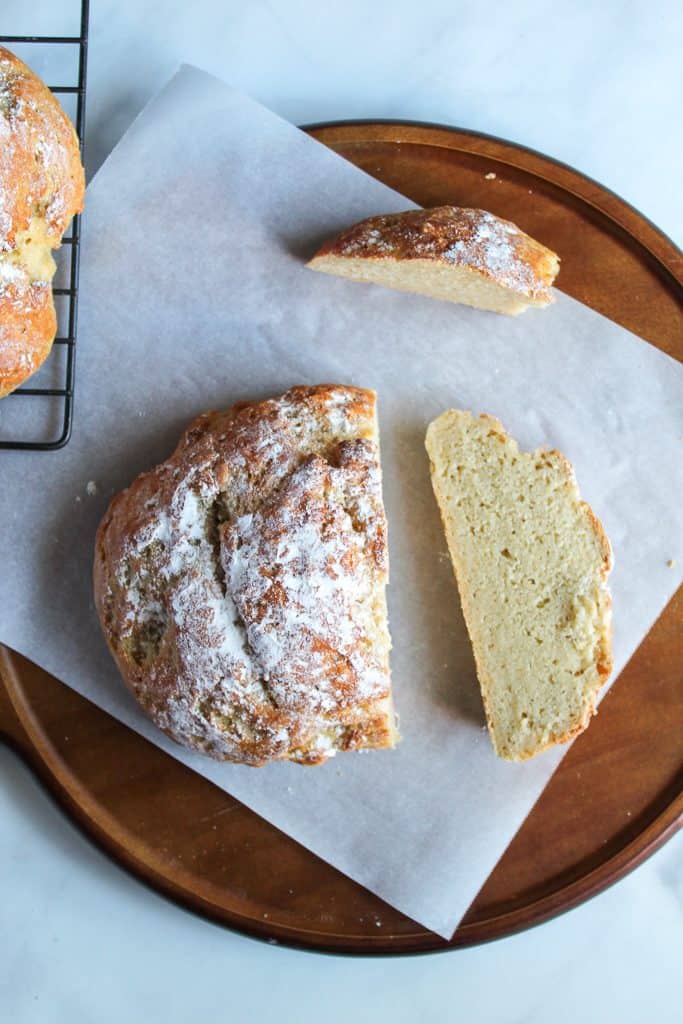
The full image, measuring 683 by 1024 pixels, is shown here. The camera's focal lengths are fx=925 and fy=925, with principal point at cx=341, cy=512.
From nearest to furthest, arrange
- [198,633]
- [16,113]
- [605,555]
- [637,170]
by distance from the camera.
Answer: [16,113]
[198,633]
[605,555]
[637,170]

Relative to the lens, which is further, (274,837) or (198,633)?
(274,837)

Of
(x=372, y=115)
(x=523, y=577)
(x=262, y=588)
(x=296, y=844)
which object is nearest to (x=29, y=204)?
(x=262, y=588)

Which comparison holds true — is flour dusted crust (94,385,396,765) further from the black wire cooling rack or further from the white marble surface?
the white marble surface

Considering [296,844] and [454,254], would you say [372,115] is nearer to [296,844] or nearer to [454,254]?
[454,254]

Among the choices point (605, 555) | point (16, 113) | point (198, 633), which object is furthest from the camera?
point (605, 555)

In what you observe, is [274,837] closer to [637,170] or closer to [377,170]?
[377,170]

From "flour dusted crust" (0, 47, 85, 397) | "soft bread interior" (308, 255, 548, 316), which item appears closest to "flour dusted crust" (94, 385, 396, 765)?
"soft bread interior" (308, 255, 548, 316)

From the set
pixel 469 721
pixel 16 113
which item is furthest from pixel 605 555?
pixel 16 113

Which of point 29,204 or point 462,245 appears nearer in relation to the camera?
point 29,204
